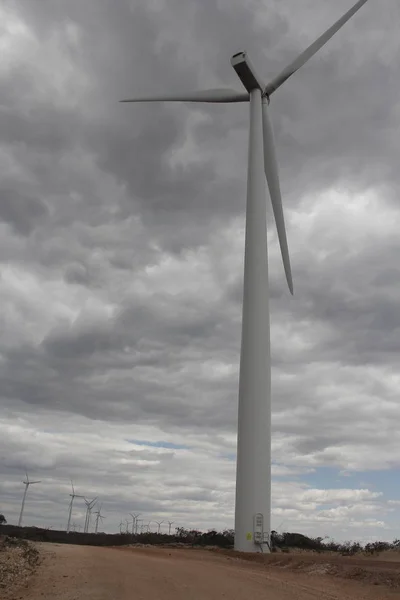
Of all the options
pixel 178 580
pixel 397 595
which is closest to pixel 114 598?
pixel 178 580

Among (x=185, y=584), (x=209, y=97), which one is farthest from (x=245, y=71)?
(x=185, y=584)

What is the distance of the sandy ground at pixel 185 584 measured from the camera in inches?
691

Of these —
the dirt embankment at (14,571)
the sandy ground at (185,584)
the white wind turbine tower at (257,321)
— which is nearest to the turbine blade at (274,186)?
the white wind turbine tower at (257,321)

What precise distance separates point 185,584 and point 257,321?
20.1 m

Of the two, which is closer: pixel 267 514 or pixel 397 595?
pixel 397 595

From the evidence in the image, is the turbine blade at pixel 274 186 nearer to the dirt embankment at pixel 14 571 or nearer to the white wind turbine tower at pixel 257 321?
the white wind turbine tower at pixel 257 321

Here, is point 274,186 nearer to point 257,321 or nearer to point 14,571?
point 257,321

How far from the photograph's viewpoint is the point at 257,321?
123 feet

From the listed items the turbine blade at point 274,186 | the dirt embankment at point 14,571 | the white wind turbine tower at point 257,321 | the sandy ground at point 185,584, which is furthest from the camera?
the turbine blade at point 274,186

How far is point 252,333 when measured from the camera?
1464 inches

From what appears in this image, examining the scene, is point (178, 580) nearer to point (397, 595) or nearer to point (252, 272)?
point (397, 595)

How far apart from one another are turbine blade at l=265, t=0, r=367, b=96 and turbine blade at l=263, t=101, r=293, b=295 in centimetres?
170

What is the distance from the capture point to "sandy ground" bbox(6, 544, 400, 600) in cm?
1756

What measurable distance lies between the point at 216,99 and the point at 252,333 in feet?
74.2
